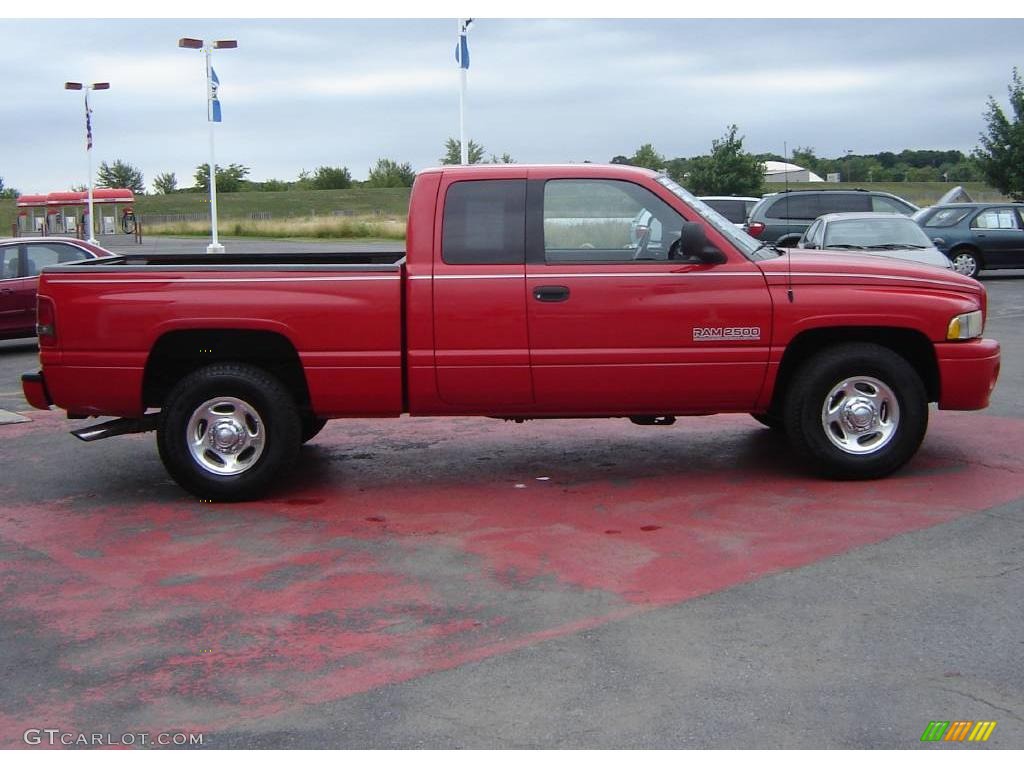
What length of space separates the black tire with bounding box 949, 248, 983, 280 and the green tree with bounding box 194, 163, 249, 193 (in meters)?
79.1

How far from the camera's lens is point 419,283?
733cm

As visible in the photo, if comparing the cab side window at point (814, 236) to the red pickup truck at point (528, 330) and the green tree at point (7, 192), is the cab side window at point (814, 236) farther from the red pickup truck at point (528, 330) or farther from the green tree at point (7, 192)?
the green tree at point (7, 192)

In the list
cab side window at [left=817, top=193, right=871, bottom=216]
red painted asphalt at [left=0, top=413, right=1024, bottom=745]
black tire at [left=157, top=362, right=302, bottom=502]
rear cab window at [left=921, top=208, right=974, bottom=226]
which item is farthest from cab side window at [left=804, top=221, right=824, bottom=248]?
black tire at [left=157, top=362, right=302, bottom=502]

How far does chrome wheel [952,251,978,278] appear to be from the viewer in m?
22.7

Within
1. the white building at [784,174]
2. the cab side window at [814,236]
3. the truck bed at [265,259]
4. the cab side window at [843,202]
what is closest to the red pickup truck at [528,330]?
the truck bed at [265,259]

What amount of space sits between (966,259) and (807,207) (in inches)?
123

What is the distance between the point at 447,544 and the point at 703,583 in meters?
1.47

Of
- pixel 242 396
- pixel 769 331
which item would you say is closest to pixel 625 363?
pixel 769 331

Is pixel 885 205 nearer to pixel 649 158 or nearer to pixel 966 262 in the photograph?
pixel 966 262

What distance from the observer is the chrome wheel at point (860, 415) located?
296 inches

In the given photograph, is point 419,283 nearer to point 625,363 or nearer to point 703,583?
point 625,363

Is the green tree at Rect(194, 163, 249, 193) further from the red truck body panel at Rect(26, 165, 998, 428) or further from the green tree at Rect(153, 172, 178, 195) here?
the red truck body panel at Rect(26, 165, 998, 428)

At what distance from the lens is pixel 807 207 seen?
22.7 metres

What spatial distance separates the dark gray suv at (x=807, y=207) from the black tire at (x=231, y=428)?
15746 mm
